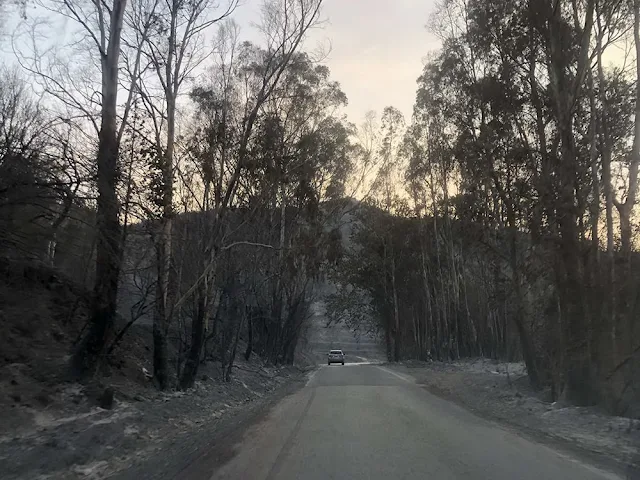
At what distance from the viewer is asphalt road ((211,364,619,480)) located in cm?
816

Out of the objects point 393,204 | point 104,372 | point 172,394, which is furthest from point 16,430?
point 393,204

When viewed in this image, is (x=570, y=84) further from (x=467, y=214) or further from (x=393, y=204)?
(x=393, y=204)

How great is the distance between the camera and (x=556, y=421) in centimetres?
1364

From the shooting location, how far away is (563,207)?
15070 mm

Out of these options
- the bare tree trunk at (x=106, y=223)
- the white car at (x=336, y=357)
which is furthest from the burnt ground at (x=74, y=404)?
the white car at (x=336, y=357)

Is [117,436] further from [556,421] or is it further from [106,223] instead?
[556,421]

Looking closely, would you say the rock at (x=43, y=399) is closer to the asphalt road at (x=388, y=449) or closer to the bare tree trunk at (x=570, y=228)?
the asphalt road at (x=388, y=449)

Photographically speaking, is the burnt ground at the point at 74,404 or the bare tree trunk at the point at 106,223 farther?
the bare tree trunk at the point at 106,223

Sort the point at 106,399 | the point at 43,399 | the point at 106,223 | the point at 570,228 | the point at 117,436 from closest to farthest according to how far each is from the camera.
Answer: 1. the point at 117,436
2. the point at 43,399
3. the point at 106,223
4. the point at 106,399
5. the point at 570,228

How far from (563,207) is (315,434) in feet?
27.5

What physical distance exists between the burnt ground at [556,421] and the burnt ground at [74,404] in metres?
6.32

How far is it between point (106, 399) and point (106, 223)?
377 cm

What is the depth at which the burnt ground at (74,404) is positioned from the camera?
354 inches

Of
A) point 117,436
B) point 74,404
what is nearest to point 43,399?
point 74,404
